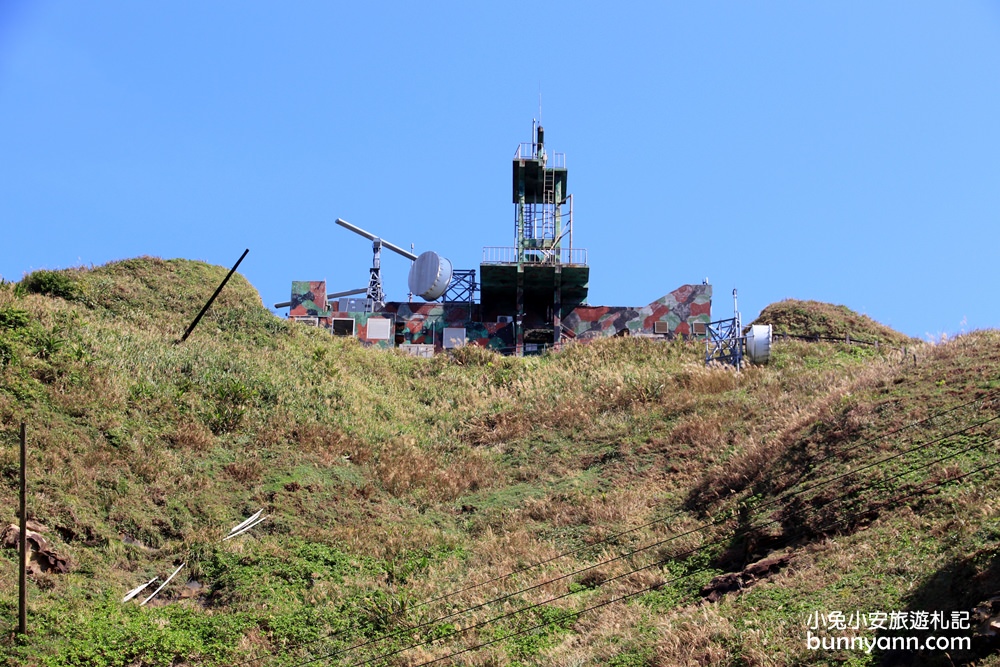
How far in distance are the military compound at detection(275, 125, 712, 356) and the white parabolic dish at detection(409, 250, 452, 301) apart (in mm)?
45

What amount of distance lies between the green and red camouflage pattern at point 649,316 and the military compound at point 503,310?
0.15ft

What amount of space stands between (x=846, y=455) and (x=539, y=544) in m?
6.99

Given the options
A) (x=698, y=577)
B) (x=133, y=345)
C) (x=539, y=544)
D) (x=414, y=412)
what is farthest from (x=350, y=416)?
(x=698, y=577)

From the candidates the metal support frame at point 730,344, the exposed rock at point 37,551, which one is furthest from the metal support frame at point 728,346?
the exposed rock at point 37,551

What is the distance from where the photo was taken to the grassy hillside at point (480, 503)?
19.0 metres

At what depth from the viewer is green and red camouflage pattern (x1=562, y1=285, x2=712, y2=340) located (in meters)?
48.2

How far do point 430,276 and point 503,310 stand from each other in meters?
3.67

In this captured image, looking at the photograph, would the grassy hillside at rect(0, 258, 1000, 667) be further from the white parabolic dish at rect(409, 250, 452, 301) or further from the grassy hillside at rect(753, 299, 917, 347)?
the white parabolic dish at rect(409, 250, 452, 301)

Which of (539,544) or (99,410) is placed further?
(99,410)

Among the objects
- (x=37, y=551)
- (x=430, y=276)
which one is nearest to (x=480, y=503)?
(x=37, y=551)

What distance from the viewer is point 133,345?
108 feet

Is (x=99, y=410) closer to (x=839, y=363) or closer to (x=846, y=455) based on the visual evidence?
(x=846, y=455)

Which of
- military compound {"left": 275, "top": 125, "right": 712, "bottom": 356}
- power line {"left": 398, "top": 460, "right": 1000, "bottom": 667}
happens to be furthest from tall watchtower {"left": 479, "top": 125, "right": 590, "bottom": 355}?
power line {"left": 398, "top": 460, "right": 1000, "bottom": 667}

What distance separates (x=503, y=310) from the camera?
1964 inches
